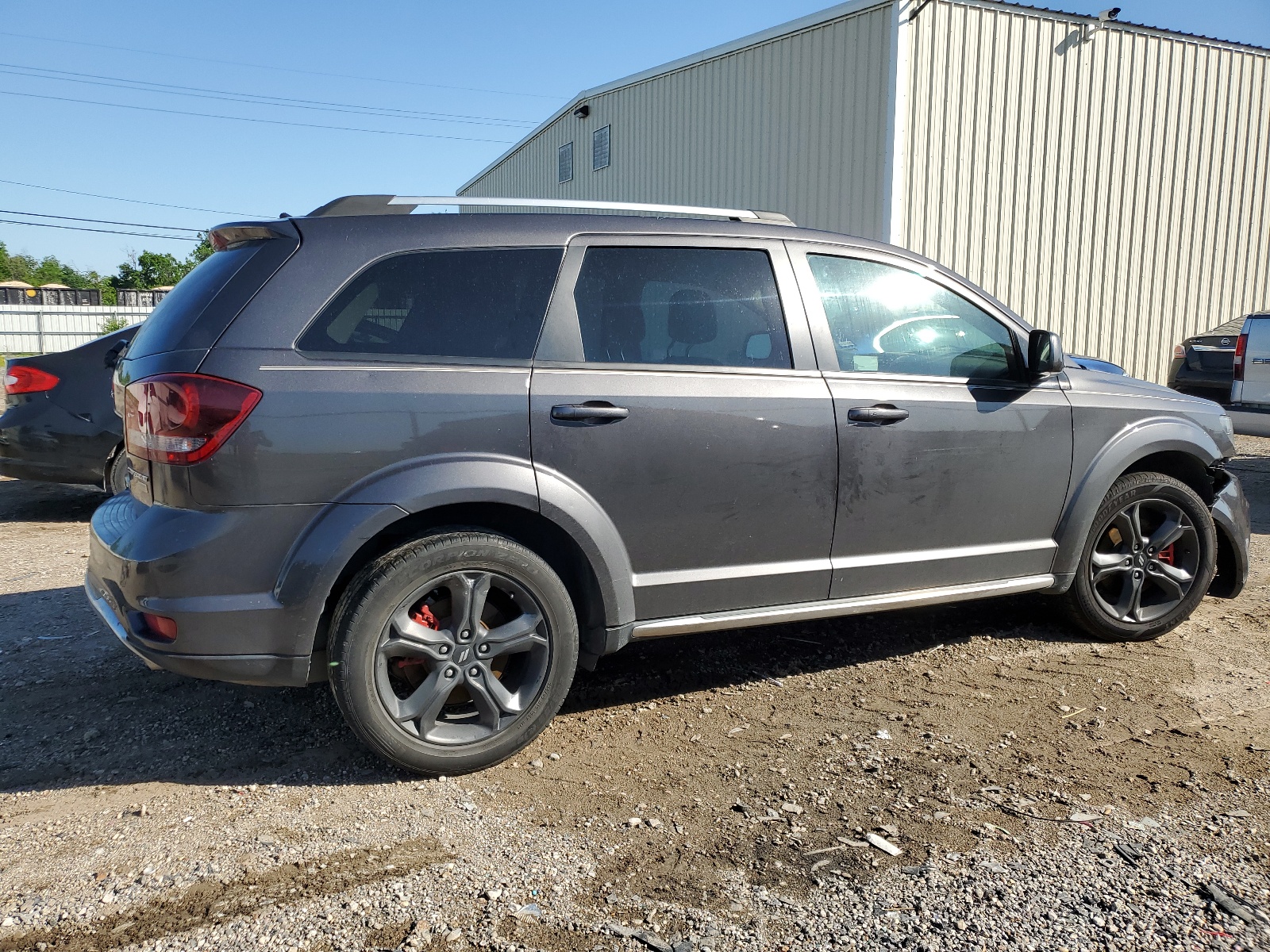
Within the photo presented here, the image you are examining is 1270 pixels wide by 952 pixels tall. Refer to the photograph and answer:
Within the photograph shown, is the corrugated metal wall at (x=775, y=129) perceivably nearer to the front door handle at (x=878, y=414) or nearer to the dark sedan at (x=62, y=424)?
the dark sedan at (x=62, y=424)

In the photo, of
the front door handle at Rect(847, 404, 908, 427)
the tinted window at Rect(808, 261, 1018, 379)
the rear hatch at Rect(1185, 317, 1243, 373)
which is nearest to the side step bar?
the front door handle at Rect(847, 404, 908, 427)

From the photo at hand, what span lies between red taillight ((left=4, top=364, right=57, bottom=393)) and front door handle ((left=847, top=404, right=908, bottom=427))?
5936mm

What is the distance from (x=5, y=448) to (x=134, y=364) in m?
4.78

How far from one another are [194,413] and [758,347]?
1928 mm

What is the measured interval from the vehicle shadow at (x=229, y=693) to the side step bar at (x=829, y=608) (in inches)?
16.1

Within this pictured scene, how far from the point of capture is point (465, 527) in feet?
10.6

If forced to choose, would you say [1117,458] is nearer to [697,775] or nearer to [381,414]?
[697,775]

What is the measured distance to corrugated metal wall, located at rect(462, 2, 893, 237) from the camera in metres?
12.3

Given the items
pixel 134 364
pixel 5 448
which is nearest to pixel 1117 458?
pixel 134 364

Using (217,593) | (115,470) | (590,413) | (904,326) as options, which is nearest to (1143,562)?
(904,326)

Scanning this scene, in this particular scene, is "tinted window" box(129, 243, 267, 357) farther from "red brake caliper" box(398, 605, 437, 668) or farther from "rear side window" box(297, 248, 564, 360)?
"red brake caliper" box(398, 605, 437, 668)

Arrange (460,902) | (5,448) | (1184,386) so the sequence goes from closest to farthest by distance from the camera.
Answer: (460,902), (5,448), (1184,386)

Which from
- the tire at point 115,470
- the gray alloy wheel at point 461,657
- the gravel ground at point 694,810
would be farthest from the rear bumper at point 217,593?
the tire at point 115,470

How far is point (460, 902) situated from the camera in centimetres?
251
